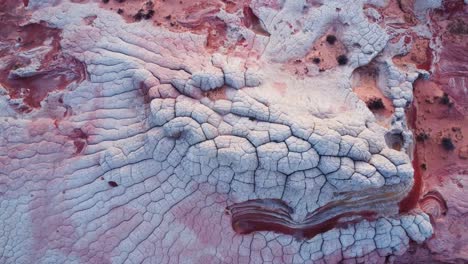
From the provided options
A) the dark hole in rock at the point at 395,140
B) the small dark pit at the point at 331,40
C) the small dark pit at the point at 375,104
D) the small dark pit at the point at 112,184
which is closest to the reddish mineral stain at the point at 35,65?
the small dark pit at the point at 112,184

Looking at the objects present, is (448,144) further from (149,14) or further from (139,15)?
(139,15)

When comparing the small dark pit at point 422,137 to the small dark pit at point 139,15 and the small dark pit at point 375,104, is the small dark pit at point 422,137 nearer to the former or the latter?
the small dark pit at point 375,104

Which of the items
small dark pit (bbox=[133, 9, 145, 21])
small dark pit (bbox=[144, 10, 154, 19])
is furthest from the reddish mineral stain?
small dark pit (bbox=[144, 10, 154, 19])

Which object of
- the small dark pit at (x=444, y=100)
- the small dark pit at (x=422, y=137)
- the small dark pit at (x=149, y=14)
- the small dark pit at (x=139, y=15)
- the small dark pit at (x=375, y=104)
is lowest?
the small dark pit at (x=139, y=15)

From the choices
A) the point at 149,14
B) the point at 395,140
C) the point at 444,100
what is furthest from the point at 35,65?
the point at 444,100

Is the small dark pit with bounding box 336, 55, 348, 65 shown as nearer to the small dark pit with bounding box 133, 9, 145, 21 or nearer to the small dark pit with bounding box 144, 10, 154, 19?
the small dark pit with bounding box 144, 10, 154, 19
